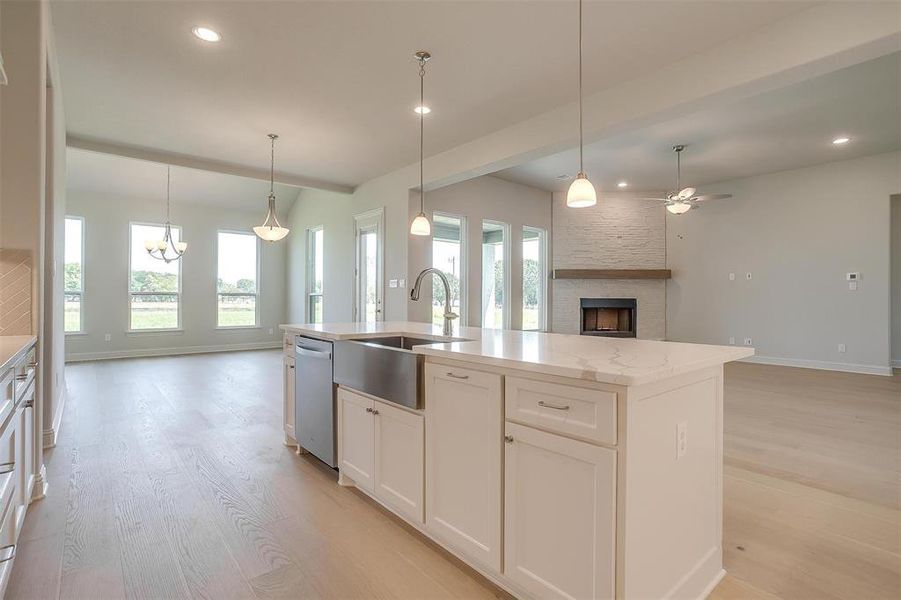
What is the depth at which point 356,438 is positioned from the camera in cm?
249

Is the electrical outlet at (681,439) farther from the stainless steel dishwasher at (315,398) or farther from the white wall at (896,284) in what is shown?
the white wall at (896,284)

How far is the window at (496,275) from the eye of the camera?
7.39 m

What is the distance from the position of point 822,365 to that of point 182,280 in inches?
420

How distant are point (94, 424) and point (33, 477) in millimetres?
1746

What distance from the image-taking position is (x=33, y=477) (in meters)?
2.33

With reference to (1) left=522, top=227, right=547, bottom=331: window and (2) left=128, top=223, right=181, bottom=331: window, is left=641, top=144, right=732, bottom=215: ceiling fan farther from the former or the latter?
(2) left=128, top=223, right=181, bottom=331: window

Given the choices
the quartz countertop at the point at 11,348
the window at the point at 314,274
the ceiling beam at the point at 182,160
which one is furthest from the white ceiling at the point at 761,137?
the quartz countertop at the point at 11,348

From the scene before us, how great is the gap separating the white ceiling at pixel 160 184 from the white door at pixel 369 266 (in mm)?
1757

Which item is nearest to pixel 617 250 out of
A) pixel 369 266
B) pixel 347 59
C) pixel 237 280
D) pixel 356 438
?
pixel 369 266

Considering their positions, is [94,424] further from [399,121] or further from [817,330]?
[817,330]

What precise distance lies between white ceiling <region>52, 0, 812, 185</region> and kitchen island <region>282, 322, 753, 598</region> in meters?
2.08

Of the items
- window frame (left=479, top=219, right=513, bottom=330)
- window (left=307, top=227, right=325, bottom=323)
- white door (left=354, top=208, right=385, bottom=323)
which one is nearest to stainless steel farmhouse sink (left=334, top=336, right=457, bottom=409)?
white door (left=354, top=208, right=385, bottom=323)

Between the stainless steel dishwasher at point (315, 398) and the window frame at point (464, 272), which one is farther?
the window frame at point (464, 272)

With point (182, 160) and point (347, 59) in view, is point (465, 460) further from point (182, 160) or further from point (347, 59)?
point (182, 160)
